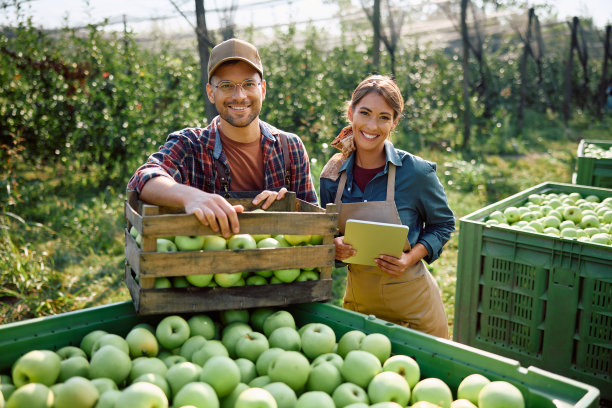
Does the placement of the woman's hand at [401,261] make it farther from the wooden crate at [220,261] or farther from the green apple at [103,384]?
the green apple at [103,384]

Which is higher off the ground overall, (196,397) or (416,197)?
(416,197)

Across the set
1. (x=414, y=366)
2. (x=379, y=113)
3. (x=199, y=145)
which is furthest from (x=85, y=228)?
(x=414, y=366)

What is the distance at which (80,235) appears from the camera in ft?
17.7

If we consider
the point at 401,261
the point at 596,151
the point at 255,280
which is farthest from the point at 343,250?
the point at 596,151

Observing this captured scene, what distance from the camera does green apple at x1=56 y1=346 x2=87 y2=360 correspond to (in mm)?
Result: 1652

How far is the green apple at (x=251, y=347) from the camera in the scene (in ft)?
5.61

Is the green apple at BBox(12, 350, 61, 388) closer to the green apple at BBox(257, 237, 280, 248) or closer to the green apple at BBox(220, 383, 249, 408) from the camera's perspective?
the green apple at BBox(220, 383, 249, 408)

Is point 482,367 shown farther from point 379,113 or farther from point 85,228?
point 85,228

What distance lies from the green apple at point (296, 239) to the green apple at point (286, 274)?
11 centimetres

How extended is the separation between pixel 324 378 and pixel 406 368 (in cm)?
27

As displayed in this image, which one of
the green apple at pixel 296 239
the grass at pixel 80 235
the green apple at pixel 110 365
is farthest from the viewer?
the grass at pixel 80 235

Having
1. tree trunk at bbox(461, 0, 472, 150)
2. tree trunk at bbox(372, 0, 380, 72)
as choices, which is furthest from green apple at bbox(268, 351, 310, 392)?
tree trunk at bbox(461, 0, 472, 150)

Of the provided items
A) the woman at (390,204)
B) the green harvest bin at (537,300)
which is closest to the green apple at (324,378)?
the woman at (390,204)

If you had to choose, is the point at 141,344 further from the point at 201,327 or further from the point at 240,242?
the point at 240,242
